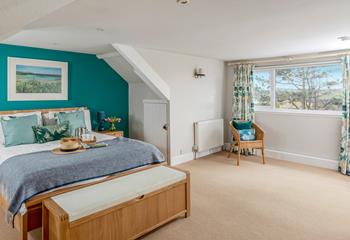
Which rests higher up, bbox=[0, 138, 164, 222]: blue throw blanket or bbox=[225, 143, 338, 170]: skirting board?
bbox=[0, 138, 164, 222]: blue throw blanket

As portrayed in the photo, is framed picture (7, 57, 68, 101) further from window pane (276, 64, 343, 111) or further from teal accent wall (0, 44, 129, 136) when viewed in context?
window pane (276, 64, 343, 111)

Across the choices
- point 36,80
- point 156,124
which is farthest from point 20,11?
point 156,124

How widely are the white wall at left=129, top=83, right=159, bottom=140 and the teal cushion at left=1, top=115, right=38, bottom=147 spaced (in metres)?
2.09

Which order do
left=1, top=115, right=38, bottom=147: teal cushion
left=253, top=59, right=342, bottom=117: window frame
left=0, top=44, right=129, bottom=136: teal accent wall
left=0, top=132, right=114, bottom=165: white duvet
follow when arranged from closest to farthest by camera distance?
left=0, top=132, right=114, bottom=165: white duvet → left=1, top=115, right=38, bottom=147: teal cushion → left=0, top=44, right=129, bottom=136: teal accent wall → left=253, top=59, right=342, bottom=117: window frame

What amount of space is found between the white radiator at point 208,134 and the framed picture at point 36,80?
261 centimetres

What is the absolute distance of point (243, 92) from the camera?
17.5 feet

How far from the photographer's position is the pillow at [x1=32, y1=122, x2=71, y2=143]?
3459mm

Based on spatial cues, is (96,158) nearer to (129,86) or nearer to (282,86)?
(129,86)

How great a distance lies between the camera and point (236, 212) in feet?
9.25

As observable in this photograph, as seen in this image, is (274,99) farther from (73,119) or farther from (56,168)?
(56,168)

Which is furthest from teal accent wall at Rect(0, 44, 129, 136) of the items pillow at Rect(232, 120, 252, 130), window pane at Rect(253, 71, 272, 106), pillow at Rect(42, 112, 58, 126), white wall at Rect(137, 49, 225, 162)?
window pane at Rect(253, 71, 272, 106)

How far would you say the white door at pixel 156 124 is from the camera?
4676mm

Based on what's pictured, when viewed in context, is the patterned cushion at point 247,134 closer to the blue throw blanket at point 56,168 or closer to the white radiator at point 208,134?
the white radiator at point 208,134

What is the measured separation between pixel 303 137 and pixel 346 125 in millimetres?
776
